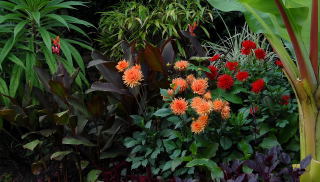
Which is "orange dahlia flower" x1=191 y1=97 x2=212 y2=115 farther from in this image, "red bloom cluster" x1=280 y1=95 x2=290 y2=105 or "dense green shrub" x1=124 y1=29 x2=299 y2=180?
"red bloom cluster" x1=280 y1=95 x2=290 y2=105

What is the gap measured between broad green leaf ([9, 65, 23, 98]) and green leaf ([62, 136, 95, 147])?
837mm

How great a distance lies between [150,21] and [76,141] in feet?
7.77

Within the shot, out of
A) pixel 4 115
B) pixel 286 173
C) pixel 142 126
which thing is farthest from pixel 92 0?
pixel 286 173

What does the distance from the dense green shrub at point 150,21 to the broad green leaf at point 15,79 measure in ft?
4.72

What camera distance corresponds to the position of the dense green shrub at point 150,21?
4.87m

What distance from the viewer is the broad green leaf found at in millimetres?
3494

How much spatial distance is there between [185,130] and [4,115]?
134 centimetres

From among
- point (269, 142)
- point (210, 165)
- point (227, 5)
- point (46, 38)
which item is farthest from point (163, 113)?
point (46, 38)

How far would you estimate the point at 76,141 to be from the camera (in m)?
2.89

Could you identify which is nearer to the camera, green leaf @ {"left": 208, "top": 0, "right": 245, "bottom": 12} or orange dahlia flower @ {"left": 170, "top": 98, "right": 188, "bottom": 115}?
orange dahlia flower @ {"left": 170, "top": 98, "right": 188, "bottom": 115}

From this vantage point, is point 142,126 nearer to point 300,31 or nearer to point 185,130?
point 185,130

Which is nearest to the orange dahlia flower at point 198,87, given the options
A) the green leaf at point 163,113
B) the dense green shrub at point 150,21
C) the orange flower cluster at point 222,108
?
the orange flower cluster at point 222,108

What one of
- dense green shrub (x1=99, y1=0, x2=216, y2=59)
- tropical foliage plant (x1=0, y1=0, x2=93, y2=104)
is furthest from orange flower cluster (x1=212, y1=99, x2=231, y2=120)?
dense green shrub (x1=99, y1=0, x2=216, y2=59)

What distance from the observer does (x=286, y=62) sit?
242 centimetres
